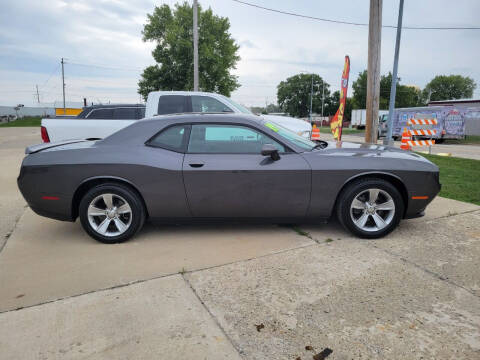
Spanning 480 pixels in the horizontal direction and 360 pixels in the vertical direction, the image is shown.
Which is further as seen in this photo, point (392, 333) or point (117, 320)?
point (117, 320)

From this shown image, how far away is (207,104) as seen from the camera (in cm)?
696

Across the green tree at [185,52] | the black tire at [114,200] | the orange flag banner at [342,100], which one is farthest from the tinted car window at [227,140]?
the green tree at [185,52]

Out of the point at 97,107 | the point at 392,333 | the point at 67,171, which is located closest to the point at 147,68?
the point at 97,107

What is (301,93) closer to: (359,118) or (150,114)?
(359,118)

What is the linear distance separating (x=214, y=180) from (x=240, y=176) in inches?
11.2

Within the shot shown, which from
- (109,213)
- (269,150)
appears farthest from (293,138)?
(109,213)

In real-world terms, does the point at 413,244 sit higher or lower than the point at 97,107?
lower

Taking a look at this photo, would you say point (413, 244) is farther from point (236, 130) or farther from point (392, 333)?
point (236, 130)

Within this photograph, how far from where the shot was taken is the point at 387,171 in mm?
3703

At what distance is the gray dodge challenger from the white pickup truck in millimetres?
2579

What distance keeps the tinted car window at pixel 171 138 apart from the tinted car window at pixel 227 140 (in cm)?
11

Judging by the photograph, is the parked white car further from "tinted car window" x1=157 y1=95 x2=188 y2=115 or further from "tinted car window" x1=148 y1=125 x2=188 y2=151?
"tinted car window" x1=148 y1=125 x2=188 y2=151

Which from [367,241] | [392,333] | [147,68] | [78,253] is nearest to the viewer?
[392,333]

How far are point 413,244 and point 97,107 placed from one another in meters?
7.40
